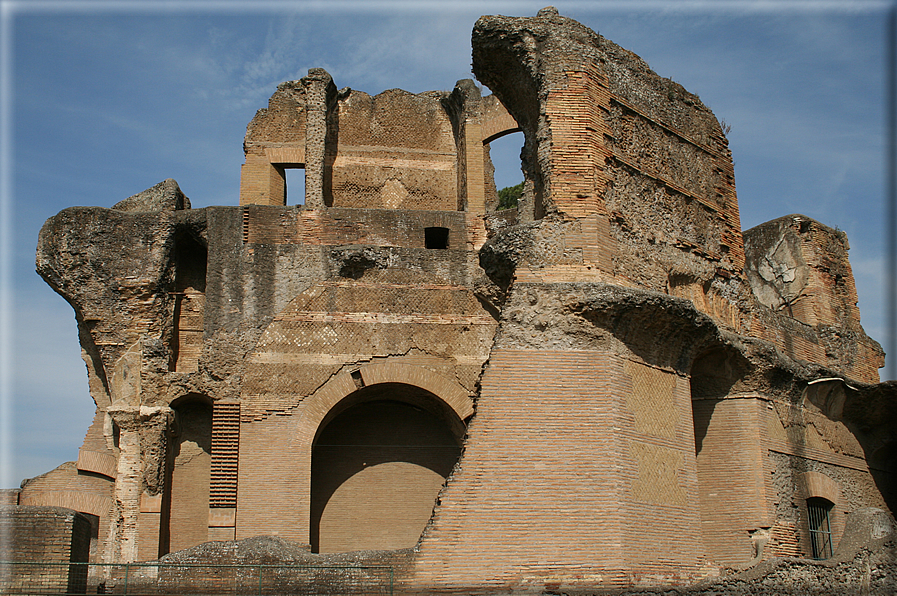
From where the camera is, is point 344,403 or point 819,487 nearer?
point 819,487

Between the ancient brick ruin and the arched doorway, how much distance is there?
0.04 m

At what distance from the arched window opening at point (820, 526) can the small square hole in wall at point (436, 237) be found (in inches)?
245

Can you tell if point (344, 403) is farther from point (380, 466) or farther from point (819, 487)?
point (819, 487)

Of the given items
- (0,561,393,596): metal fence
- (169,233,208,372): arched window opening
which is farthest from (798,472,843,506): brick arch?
(169,233,208,372): arched window opening

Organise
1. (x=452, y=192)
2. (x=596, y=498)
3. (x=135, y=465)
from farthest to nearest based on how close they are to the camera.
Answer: (x=452, y=192) → (x=135, y=465) → (x=596, y=498)

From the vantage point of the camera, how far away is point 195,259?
13.5 m

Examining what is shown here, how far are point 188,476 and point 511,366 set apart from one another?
566 cm

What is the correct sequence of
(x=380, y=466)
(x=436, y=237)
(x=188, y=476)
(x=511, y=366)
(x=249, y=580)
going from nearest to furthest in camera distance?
(x=249, y=580) < (x=511, y=366) < (x=188, y=476) < (x=380, y=466) < (x=436, y=237)

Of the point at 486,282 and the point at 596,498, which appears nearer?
the point at 596,498

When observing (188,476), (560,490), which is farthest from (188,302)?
(560,490)

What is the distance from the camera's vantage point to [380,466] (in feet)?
42.9

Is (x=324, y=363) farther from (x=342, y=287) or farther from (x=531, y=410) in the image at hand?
(x=531, y=410)

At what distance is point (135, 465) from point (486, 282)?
540 centimetres

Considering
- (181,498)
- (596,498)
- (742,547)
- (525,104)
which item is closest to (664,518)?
(596,498)
